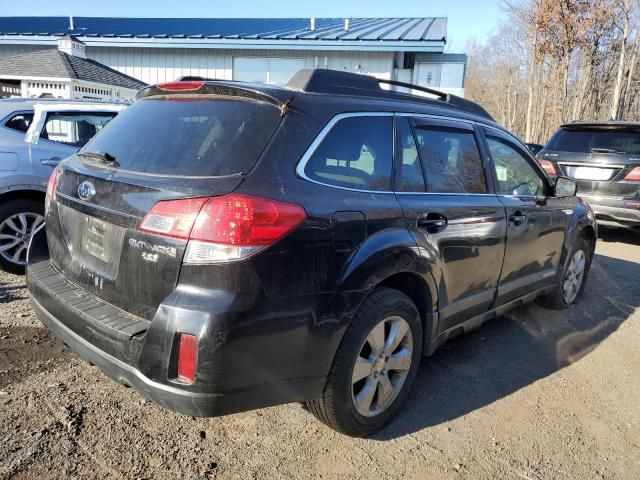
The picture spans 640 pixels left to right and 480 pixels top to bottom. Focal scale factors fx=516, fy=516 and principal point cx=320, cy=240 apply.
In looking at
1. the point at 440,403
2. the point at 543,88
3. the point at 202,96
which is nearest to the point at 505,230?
the point at 440,403

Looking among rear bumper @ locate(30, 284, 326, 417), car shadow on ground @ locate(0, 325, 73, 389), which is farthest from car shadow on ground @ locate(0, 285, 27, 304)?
rear bumper @ locate(30, 284, 326, 417)

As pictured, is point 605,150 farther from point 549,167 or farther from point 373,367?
point 373,367

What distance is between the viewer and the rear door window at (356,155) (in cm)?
243

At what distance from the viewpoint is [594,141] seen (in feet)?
25.5

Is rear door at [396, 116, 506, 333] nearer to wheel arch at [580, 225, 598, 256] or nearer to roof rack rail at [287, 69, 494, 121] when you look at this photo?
roof rack rail at [287, 69, 494, 121]

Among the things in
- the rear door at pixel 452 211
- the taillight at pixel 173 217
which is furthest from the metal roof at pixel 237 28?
the taillight at pixel 173 217

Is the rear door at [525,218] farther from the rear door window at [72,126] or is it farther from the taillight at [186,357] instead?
the rear door window at [72,126]

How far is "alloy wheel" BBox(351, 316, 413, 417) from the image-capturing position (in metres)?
2.64

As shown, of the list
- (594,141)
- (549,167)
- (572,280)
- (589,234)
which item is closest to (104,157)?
(572,280)

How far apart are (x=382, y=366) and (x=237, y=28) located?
17.2 metres

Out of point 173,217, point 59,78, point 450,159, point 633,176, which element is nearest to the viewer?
point 173,217

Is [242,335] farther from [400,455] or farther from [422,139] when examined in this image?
[422,139]

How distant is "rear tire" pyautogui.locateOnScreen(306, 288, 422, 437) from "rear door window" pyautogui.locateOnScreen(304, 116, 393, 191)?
584mm

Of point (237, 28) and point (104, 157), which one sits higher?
point (237, 28)
